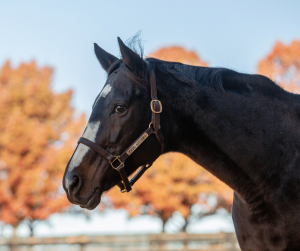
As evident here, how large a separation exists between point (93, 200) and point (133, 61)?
1219 millimetres

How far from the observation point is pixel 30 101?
19703 mm

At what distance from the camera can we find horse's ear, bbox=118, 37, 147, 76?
112 inches

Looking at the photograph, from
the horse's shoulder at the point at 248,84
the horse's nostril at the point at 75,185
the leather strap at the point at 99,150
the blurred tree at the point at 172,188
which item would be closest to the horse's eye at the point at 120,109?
the leather strap at the point at 99,150

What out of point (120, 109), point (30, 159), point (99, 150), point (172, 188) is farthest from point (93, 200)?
point (30, 159)

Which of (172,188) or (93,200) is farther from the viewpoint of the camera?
(172,188)

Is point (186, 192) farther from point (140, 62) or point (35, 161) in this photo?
point (140, 62)

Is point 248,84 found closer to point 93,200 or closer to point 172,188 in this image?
point 93,200

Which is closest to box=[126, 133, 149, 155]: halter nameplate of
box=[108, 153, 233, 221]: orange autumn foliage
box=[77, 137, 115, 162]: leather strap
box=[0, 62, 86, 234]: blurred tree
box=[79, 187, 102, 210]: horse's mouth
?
box=[77, 137, 115, 162]: leather strap

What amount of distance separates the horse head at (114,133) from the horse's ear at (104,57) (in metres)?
0.38

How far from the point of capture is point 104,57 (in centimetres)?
342

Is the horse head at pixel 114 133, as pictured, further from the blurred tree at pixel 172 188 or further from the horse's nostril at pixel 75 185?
the blurred tree at pixel 172 188

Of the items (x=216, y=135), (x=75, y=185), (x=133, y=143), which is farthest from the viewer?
(x=216, y=135)

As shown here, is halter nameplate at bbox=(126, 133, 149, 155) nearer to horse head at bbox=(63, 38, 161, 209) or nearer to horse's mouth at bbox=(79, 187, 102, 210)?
horse head at bbox=(63, 38, 161, 209)

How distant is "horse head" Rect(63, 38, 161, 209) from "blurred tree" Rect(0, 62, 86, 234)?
15.8 m
